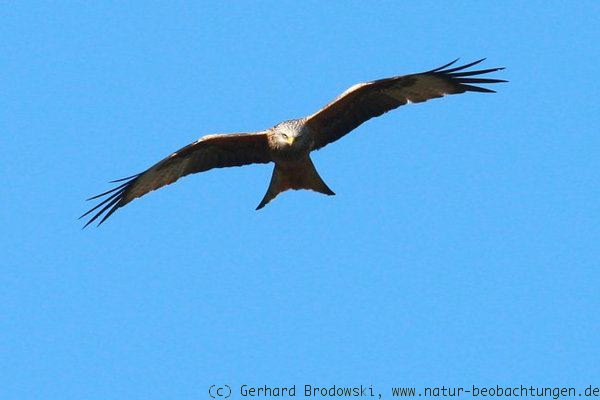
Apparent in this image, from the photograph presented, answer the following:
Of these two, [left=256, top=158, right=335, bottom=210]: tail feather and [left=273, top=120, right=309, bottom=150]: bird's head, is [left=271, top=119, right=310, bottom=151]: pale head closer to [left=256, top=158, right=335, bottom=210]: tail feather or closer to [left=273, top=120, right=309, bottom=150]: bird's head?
[left=273, top=120, right=309, bottom=150]: bird's head

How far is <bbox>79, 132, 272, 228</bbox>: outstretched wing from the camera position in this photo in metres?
9.84

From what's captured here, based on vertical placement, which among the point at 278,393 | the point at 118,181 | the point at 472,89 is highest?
the point at 472,89

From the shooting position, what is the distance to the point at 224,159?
10016 mm

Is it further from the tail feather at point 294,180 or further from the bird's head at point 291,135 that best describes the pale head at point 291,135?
the tail feather at point 294,180

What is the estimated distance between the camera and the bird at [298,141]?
945 centimetres

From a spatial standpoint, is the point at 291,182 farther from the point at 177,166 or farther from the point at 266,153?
the point at 177,166

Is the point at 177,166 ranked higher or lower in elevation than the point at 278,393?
higher

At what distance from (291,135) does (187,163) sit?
1.35m

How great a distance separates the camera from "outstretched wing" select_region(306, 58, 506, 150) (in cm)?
946

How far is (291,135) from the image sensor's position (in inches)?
367

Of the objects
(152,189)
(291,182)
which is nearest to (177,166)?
(152,189)

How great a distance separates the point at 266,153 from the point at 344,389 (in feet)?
9.62

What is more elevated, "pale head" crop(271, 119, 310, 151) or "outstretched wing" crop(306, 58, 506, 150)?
"outstretched wing" crop(306, 58, 506, 150)

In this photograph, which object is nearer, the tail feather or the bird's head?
the bird's head
